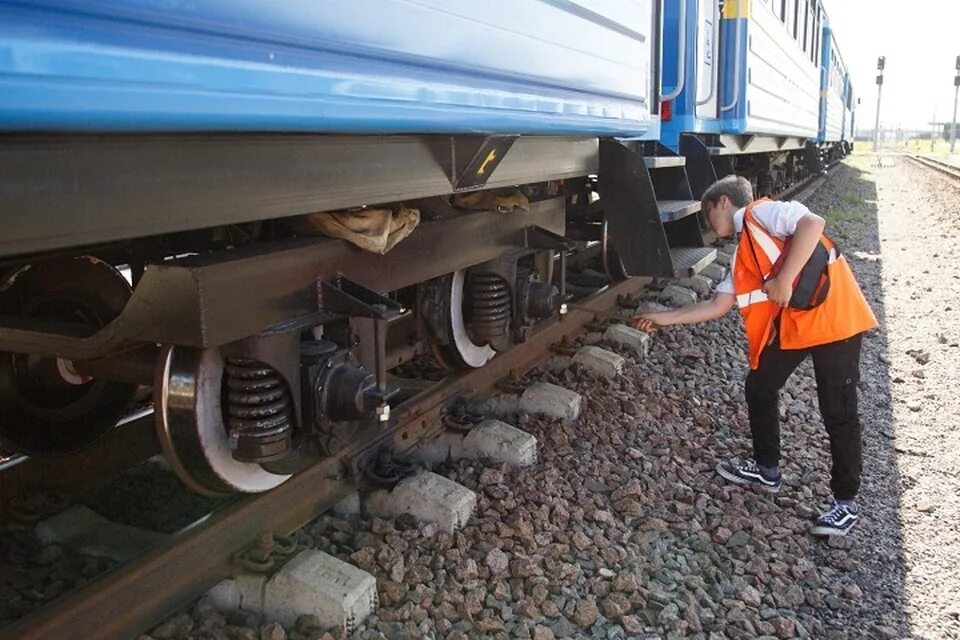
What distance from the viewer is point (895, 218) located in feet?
51.4

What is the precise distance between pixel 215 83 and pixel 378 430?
208cm

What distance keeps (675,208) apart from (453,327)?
2036mm

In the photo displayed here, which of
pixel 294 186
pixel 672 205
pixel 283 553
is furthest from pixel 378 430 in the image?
pixel 672 205

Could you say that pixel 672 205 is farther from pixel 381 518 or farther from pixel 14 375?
pixel 14 375

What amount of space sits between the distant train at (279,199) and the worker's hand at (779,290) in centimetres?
85

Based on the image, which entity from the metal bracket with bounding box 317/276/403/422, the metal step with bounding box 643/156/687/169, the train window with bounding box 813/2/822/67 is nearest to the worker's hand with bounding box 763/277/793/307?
the metal step with bounding box 643/156/687/169

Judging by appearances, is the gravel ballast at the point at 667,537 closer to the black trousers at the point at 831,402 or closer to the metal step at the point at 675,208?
the black trousers at the point at 831,402

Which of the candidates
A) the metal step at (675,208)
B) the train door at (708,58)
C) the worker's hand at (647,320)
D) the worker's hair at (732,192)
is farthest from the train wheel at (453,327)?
the train door at (708,58)

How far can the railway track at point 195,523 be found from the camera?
2.35m

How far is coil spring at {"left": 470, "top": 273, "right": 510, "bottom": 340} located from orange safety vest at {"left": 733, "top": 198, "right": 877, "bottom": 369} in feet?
3.44

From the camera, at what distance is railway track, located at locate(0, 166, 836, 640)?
2352 mm

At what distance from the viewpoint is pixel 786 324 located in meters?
3.77

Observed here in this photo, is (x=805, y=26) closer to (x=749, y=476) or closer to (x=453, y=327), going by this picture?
(x=749, y=476)

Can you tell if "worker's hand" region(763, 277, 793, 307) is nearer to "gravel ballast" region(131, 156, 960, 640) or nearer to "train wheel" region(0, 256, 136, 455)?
"gravel ballast" region(131, 156, 960, 640)
